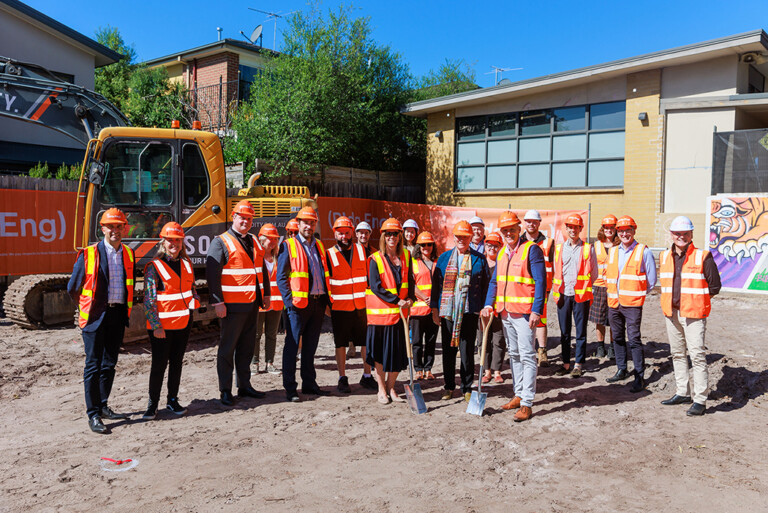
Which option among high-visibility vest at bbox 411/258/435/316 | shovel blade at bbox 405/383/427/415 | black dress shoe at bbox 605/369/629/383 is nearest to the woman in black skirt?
shovel blade at bbox 405/383/427/415

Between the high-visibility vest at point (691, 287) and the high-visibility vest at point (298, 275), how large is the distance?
379cm

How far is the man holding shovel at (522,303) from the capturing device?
Answer: 5.95m

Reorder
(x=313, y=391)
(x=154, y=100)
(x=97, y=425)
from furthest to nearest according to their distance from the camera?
(x=154, y=100) < (x=313, y=391) < (x=97, y=425)

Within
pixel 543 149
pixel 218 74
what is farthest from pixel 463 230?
pixel 218 74

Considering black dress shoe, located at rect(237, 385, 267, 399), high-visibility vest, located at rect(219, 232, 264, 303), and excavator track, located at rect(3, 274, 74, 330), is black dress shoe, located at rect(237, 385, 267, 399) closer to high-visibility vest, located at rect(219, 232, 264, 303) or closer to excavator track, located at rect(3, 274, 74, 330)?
high-visibility vest, located at rect(219, 232, 264, 303)

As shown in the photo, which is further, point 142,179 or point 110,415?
point 142,179

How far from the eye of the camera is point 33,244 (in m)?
11.7

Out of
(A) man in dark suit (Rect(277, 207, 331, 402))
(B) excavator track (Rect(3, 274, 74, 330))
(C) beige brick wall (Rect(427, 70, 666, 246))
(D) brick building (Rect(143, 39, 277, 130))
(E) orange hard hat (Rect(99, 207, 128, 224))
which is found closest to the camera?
(E) orange hard hat (Rect(99, 207, 128, 224))

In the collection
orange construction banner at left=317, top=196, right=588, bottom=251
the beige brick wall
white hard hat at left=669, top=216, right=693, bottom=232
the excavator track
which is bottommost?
the excavator track

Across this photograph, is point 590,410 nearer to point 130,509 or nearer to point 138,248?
point 130,509

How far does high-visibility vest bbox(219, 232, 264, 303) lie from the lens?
245 inches

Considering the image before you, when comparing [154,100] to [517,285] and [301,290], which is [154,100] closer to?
[301,290]

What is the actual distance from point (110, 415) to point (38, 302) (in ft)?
18.4

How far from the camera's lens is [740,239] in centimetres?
1223
